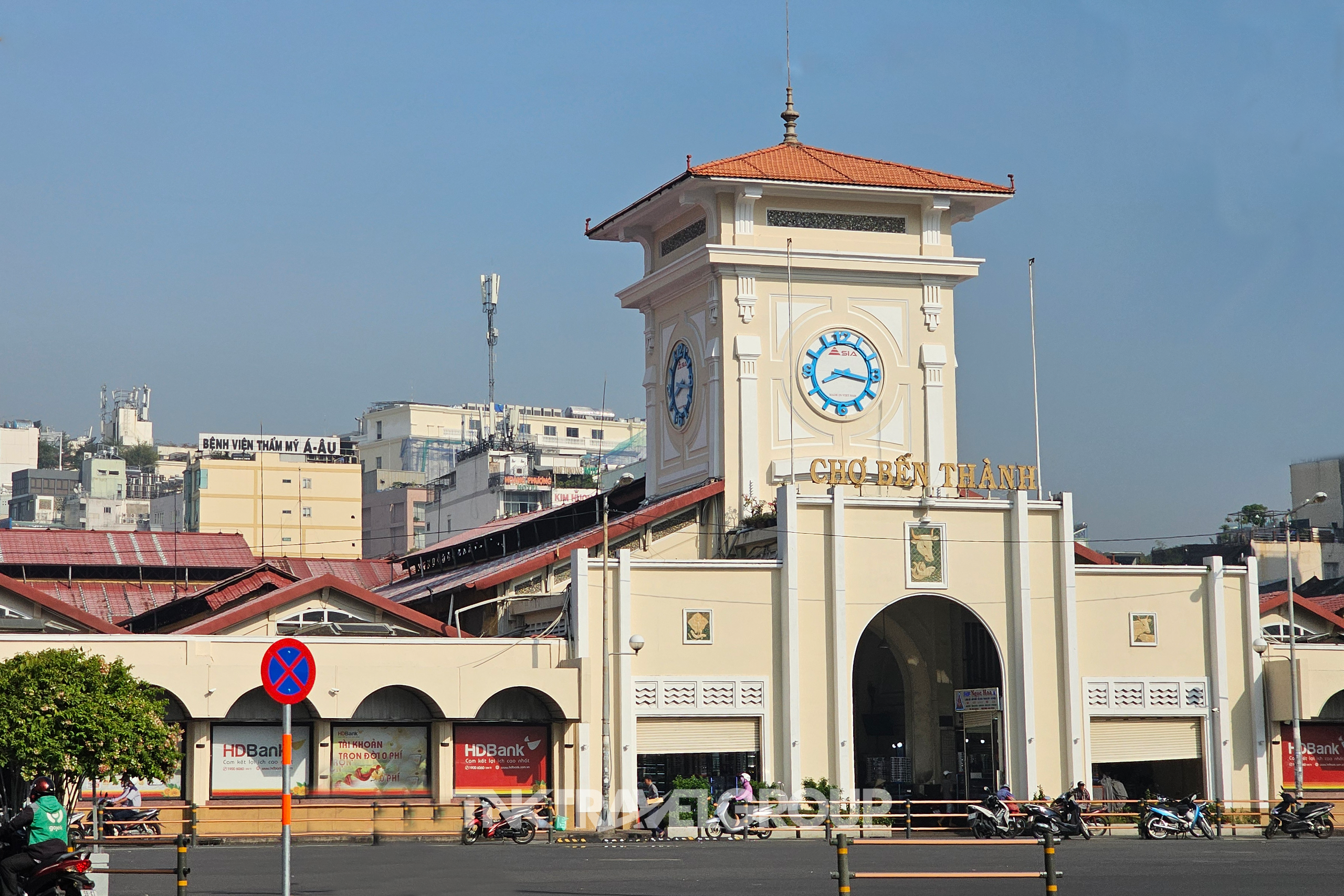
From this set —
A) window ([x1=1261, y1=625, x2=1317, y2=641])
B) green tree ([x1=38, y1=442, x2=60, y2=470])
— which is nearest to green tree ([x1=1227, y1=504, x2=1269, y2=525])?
window ([x1=1261, y1=625, x2=1317, y2=641])

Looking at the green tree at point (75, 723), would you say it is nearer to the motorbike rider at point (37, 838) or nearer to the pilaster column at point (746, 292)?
the motorbike rider at point (37, 838)

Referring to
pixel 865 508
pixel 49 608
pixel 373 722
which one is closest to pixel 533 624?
pixel 373 722

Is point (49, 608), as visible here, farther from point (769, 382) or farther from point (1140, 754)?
point (1140, 754)

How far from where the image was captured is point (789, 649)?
46906 mm

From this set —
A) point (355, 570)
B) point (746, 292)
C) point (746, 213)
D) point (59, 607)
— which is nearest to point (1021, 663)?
point (746, 292)

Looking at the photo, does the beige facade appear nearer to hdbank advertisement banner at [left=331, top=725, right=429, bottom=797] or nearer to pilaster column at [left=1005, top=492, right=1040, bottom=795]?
hdbank advertisement banner at [left=331, top=725, right=429, bottom=797]

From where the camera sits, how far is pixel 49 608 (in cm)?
4400

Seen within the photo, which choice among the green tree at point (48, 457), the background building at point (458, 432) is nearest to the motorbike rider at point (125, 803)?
the background building at point (458, 432)

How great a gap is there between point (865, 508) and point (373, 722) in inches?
561

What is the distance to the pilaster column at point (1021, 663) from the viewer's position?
48.3 metres

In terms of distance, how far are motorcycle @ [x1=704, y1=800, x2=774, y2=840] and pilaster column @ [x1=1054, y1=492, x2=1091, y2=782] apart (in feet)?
31.8

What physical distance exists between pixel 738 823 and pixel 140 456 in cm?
14309

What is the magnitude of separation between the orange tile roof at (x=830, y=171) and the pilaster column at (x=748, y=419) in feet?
15.8

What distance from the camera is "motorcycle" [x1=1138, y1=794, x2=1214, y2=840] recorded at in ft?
142
